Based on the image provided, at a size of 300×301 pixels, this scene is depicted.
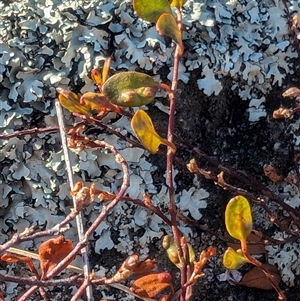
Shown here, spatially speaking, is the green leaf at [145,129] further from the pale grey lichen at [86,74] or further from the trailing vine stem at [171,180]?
the pale grey lichen at [86,74]

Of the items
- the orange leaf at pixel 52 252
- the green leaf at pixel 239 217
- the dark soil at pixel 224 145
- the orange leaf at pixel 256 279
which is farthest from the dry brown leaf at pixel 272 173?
the orange leaf at pixel 52 252

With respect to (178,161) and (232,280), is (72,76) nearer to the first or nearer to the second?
(178,161)

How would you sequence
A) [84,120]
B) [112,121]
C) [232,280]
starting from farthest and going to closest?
1. [232,280]
2. [112,121]
3. [84,120]

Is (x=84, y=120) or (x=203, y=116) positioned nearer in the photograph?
(x=84, y=120)

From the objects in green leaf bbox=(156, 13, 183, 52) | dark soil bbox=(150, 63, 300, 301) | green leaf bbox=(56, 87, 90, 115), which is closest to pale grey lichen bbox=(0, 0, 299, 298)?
dark soil bbox=(150, 63, 300, 301)

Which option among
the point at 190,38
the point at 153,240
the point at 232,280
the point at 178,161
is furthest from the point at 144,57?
the point at 232,280

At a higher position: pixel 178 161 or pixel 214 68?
pixel 214 68

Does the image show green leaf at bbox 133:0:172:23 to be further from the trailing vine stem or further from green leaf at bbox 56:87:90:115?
green leaf at bbox 56:87:90:115
